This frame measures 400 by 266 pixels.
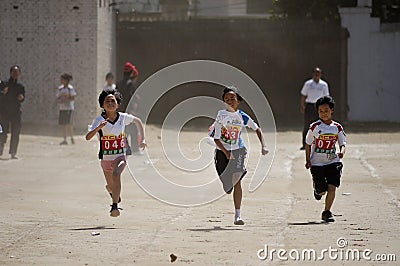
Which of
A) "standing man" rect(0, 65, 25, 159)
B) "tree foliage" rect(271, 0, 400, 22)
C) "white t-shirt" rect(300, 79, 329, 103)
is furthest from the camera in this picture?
"tree foliage" rect(271, 0, 400, 22)

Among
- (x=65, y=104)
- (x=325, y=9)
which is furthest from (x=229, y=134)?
(x=325, y=9)

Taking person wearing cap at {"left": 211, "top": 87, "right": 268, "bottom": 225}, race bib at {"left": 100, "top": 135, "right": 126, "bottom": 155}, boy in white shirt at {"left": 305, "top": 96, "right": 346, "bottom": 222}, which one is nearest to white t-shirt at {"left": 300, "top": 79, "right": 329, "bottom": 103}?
boy in white shirt at {"left": 305, "top": 96, "right": 346, "bottom": 222}

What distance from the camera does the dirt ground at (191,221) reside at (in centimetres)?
871

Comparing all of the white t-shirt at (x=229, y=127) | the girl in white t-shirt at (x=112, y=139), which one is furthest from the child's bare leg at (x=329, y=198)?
the girl in white t-shirt at (x=112, y=139)

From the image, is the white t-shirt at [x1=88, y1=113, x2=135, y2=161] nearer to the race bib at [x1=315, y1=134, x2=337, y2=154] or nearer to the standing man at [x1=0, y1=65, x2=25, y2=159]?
the race bib at [x1=315, y1=134, x2=337, y2=154]

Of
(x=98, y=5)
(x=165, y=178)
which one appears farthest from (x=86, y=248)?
(x=98, y=5)

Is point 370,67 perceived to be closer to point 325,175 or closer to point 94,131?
point 325,175

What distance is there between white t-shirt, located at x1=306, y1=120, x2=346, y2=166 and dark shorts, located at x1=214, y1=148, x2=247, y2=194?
86cm

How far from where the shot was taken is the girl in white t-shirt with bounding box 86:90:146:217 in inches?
434

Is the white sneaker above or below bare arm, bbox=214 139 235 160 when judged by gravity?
below

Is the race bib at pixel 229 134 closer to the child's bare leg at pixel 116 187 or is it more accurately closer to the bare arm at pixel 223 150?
the bare arm at pixel 223 150

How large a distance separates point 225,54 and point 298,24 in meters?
2.23

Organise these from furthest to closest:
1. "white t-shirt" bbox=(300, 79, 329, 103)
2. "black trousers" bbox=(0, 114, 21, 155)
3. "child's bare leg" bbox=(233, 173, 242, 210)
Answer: "white t-shirt" bbox=(300, 79, 329, 103) → "black trousers" bbox=(0, 114, 21, 155) → "child's bare leg" bbox=(233, 173, 242, 210)

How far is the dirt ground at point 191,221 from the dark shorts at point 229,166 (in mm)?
489
